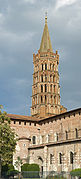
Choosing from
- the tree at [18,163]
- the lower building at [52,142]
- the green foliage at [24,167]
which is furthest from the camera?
the tree at [18,163]

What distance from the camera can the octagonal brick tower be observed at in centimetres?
8312

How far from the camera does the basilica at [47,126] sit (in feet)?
158

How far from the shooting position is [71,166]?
4572 cm

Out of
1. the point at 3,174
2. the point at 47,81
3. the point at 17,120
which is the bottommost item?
the point at 3,174

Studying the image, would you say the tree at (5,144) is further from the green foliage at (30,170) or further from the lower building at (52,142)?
the lower building at (52,142)

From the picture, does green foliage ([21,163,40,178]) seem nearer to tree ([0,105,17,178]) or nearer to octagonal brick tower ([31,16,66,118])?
tree ([0,105,17,178])

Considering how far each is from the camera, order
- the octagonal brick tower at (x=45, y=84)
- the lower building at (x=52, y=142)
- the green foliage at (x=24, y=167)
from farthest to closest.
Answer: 1. the octagonal brick tower at (x=45, y=84)
2. the green foliage at (x=24, y=167)
3. the lower building at (x=52, y=142)

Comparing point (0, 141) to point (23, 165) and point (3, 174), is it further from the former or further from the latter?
point (23, 165)

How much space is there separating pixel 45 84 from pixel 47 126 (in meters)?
26.3

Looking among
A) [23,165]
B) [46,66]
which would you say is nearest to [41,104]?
[46,66]

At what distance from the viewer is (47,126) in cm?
6156

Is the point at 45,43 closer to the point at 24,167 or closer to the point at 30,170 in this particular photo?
the point at 24,167

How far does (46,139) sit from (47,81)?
2771 centimetres

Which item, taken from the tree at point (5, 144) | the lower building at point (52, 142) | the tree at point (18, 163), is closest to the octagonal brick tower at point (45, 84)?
the lower building at point (52, 142)
